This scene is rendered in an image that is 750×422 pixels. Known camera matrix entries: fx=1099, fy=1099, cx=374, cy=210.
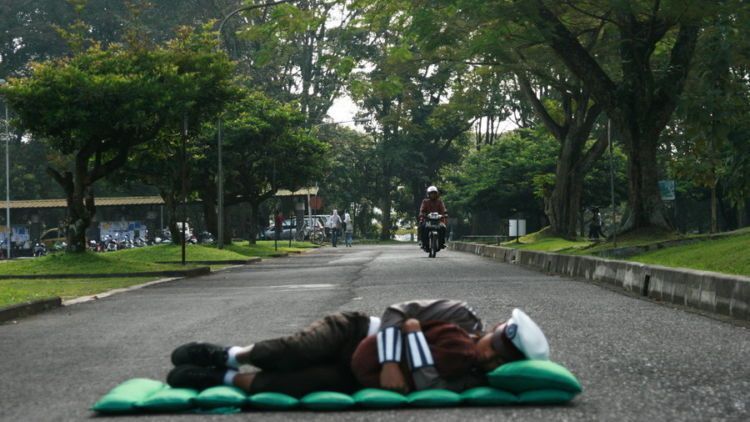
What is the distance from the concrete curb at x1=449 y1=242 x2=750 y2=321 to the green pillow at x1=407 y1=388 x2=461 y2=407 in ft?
21.4

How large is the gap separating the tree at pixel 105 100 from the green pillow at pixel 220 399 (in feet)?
62.0

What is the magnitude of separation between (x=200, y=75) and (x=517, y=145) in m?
28.2

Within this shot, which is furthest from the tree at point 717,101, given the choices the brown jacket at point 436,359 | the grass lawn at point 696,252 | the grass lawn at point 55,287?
the brown jacket at point 436,359

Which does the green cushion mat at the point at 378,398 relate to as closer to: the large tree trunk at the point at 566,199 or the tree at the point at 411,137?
the large tree trunk at the point at 566,199

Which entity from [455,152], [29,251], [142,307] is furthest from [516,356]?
[455,152]

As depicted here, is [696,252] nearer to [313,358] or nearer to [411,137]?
[313,358]

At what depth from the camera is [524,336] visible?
5.74 m

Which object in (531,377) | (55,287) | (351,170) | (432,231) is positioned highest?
(351,170)

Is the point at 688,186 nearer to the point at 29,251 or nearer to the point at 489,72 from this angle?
the point at 489,72

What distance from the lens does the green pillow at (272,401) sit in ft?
18.7

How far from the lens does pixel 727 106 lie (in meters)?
19.4

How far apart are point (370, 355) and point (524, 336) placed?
0.81m

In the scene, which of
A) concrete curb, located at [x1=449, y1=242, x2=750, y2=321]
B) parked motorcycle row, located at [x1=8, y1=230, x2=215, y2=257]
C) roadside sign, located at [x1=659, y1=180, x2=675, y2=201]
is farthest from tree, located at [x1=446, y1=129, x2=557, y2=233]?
concrete curb, located at [x1=449, y1=242, x2=750, y2=321]

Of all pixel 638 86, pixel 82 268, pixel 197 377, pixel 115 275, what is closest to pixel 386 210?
pixel 638 86
